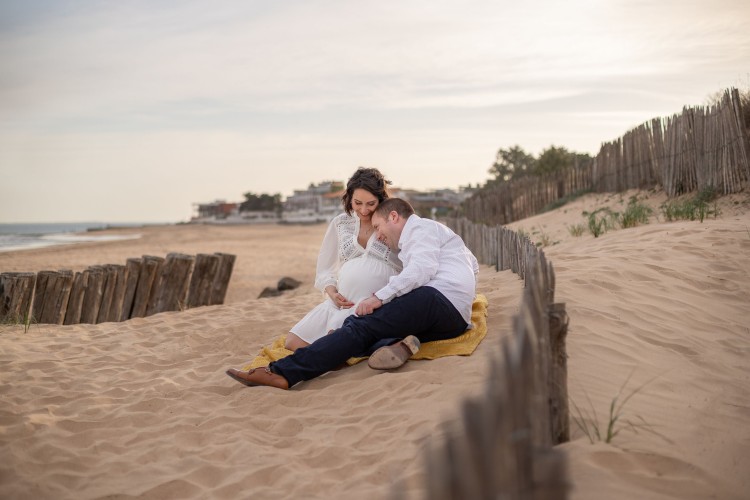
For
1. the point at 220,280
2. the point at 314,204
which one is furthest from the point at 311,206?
the point at 220,280

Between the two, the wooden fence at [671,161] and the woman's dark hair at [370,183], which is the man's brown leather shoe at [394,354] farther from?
the wooden fence at [671,161]

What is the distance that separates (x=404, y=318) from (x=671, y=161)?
8856mm

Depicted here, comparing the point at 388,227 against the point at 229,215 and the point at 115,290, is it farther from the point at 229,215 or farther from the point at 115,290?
the point at 229,215

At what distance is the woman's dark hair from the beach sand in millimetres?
1379

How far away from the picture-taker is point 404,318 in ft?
14.4

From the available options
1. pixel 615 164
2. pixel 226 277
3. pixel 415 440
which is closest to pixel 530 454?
pixel 415 440

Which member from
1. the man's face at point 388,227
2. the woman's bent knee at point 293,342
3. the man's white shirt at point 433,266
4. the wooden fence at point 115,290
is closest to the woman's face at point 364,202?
the man's face at point 388,227

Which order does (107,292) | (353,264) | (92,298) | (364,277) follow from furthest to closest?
(107,292), (92,298), (353,264), (364,277)

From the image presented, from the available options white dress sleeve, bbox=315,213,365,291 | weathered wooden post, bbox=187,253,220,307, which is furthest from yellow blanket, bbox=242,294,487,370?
weathered wooden post, bbox=187,253,220,307

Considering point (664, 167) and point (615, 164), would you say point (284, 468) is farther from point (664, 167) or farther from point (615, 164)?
point (615, 164)

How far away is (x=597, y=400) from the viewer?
3309 millimetres

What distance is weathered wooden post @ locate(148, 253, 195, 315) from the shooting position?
8.43m

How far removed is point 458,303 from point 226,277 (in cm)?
548

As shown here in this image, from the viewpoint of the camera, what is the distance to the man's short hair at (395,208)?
4.76m
